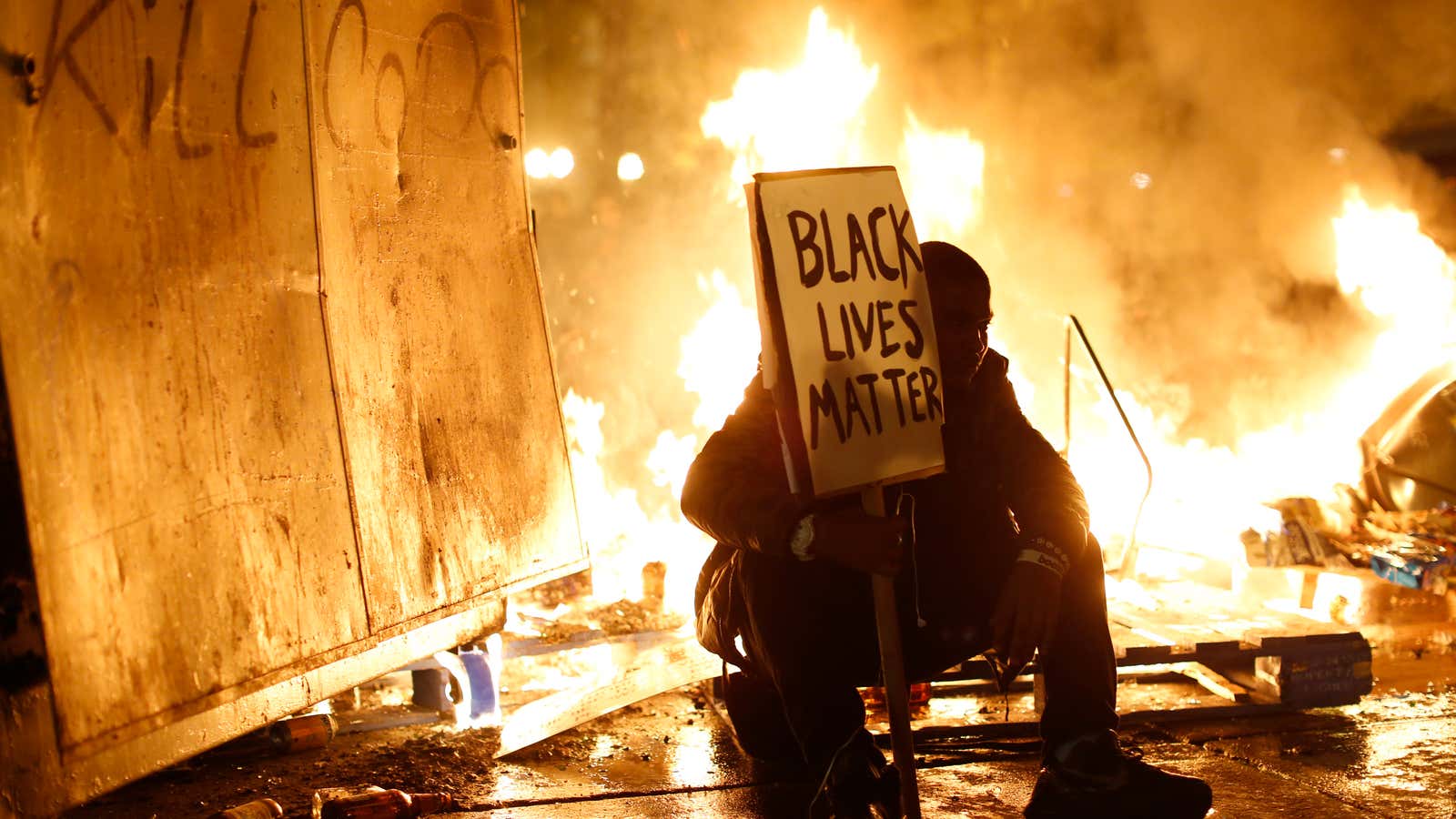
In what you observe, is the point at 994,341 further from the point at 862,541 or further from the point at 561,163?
the point at 862,541

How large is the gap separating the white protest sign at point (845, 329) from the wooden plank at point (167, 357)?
1286 mm

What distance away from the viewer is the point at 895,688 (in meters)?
2.51

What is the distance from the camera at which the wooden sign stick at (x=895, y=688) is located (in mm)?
2498

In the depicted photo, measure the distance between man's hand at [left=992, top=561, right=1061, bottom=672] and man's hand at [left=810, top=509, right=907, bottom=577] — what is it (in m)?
0.32

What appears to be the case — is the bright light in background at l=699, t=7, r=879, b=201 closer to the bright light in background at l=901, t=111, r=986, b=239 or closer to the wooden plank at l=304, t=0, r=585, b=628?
the bright light in background at l=901, t=111, r=986, b=239

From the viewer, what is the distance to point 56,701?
7.39 feet

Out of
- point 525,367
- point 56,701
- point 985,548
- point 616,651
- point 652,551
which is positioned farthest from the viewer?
point 652,551

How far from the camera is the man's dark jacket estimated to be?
8.79 ft

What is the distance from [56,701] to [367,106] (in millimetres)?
1837

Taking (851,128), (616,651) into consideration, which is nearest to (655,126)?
(851,128)

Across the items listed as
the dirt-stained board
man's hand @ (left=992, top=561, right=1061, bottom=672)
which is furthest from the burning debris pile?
the dirt-stained board

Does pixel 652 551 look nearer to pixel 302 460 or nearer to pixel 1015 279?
pixel 302 460

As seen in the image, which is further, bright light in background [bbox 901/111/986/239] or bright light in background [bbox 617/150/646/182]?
bright light in background [bbox 617/150/646/182]

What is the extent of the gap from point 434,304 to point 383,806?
4.76 ft
